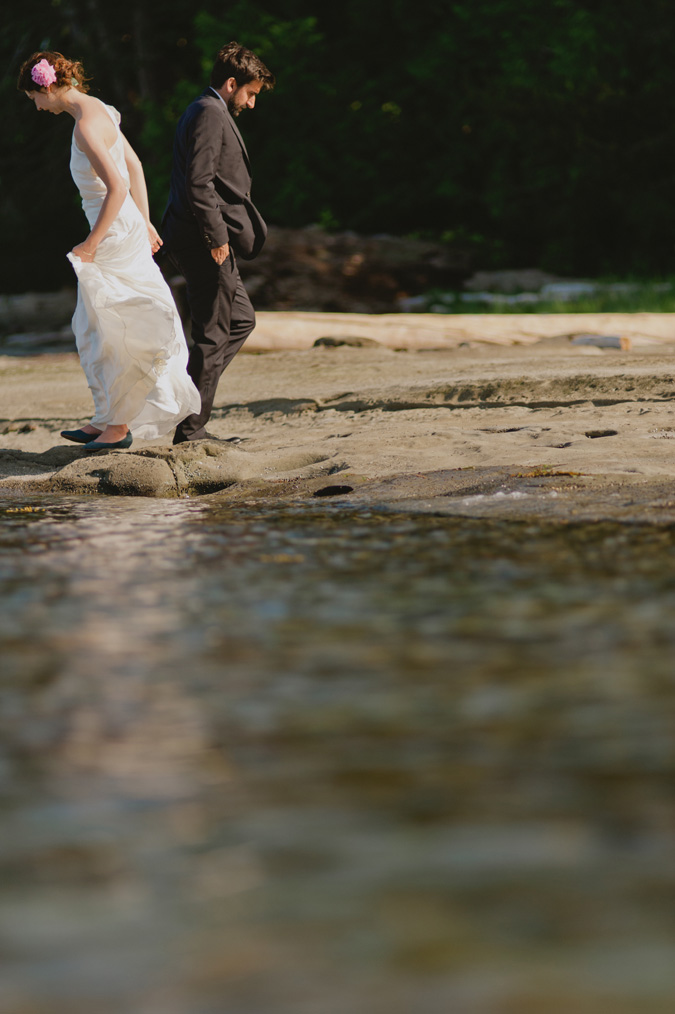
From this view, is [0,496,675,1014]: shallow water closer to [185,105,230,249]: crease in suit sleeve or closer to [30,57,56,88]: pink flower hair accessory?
[185,105,230,249]: crease in suit sleeve

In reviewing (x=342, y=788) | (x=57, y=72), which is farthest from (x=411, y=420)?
(x=342, y=788)

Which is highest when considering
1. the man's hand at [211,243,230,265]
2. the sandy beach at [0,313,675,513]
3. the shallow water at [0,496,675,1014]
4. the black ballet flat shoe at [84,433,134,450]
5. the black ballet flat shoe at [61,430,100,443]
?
the man's hand at [211,243,230,265]

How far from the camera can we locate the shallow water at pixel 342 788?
1424mm

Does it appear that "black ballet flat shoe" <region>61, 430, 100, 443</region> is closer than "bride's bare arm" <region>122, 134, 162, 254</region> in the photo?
No

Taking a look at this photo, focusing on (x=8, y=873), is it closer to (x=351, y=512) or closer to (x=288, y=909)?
(x=288, y=909)

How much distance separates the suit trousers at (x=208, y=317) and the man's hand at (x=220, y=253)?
0.16 ft

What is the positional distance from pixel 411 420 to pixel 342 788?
4941 millimetres

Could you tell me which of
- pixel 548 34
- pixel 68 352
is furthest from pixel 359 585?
pixel 548 34

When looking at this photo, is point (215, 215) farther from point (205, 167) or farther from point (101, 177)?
point (101, 177)

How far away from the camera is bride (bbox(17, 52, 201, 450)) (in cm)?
575

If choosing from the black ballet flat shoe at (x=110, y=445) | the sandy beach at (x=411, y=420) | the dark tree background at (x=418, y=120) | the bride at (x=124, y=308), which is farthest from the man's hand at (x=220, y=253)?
the dark tree background at (x=418, y=120)

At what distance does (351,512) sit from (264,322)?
264 inches

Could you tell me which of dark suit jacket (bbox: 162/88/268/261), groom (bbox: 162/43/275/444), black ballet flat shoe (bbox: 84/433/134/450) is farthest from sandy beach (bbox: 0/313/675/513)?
dark suit jacket (bbox: 162/88/268/261)

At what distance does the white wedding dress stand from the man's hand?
29 centimetres
